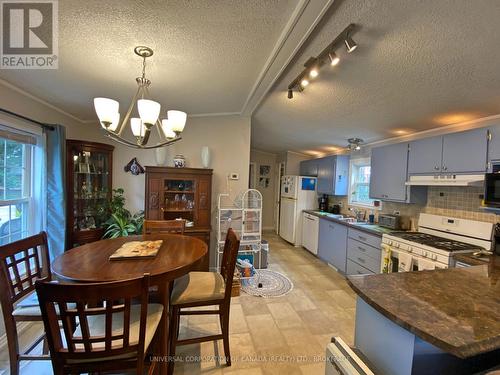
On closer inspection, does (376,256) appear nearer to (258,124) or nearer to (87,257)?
(258,124)

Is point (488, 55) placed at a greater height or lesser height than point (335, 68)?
lesser

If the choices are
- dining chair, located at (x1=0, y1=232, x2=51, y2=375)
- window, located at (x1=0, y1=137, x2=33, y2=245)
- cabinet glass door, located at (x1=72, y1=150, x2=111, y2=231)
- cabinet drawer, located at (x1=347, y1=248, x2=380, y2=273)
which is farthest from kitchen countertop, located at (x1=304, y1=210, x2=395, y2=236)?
window, located at (x1=0, y1=137, x2=33, y2=245)

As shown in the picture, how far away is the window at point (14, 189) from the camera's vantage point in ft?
7.01

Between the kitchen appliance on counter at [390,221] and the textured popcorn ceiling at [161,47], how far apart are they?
2554mm

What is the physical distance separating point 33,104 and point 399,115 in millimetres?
3929

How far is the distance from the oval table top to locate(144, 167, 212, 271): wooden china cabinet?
1135 millimetres

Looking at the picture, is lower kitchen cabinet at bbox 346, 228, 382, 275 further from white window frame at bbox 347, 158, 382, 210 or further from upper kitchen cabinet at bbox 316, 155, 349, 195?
upper kitchen cabinet at bbox 316, 155, 349, 195

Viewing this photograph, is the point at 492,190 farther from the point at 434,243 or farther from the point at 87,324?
the point at 87,324

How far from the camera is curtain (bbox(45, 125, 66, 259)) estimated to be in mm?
2486

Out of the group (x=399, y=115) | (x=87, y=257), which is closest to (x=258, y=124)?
(x=399, y=115)

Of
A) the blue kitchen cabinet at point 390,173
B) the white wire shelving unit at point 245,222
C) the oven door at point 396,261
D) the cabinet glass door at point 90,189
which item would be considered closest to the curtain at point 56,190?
the cabinet glass door at point 90,189

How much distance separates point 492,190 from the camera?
1.92 metres

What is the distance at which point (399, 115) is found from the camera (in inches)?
99.9

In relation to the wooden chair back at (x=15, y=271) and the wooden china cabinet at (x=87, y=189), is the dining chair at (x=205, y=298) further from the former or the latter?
the wooden china cabinet at (x=87, y=189)
